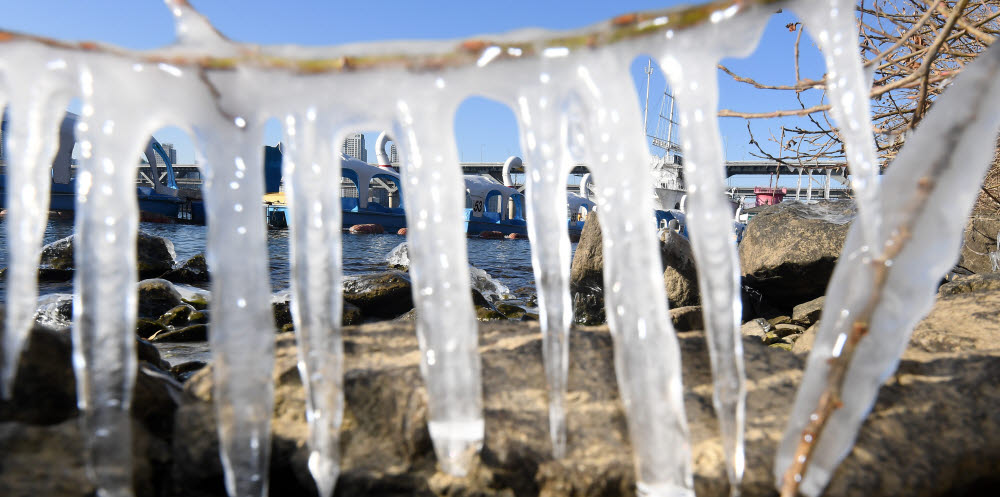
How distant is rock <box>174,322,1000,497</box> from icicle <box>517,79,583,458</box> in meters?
0.16

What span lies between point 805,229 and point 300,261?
8648 mm

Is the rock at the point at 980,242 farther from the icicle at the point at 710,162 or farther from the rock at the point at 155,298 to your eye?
the rock at the point at 155,298

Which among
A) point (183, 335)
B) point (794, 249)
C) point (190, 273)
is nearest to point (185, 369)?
point (183, 335)

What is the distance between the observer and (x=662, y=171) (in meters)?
44.7

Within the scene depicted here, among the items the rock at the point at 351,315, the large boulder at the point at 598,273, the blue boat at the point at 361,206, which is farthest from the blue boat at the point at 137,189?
the large boulder at the point at 598,273

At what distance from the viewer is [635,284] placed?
1.81 meters

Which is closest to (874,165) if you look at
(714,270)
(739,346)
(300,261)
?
(714,270)

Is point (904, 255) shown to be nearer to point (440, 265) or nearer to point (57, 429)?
point (440, 265)

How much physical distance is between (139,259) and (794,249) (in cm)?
1261

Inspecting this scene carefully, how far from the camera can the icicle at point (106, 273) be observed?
1.71 meters

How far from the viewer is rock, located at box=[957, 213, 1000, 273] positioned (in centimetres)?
1113

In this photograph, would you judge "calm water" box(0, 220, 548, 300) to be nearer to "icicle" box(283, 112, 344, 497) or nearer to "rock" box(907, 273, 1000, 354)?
"icicle" box(283, 112, 344, 497)

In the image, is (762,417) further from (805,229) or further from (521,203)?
(521,203)

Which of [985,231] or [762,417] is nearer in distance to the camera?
[762,417]
